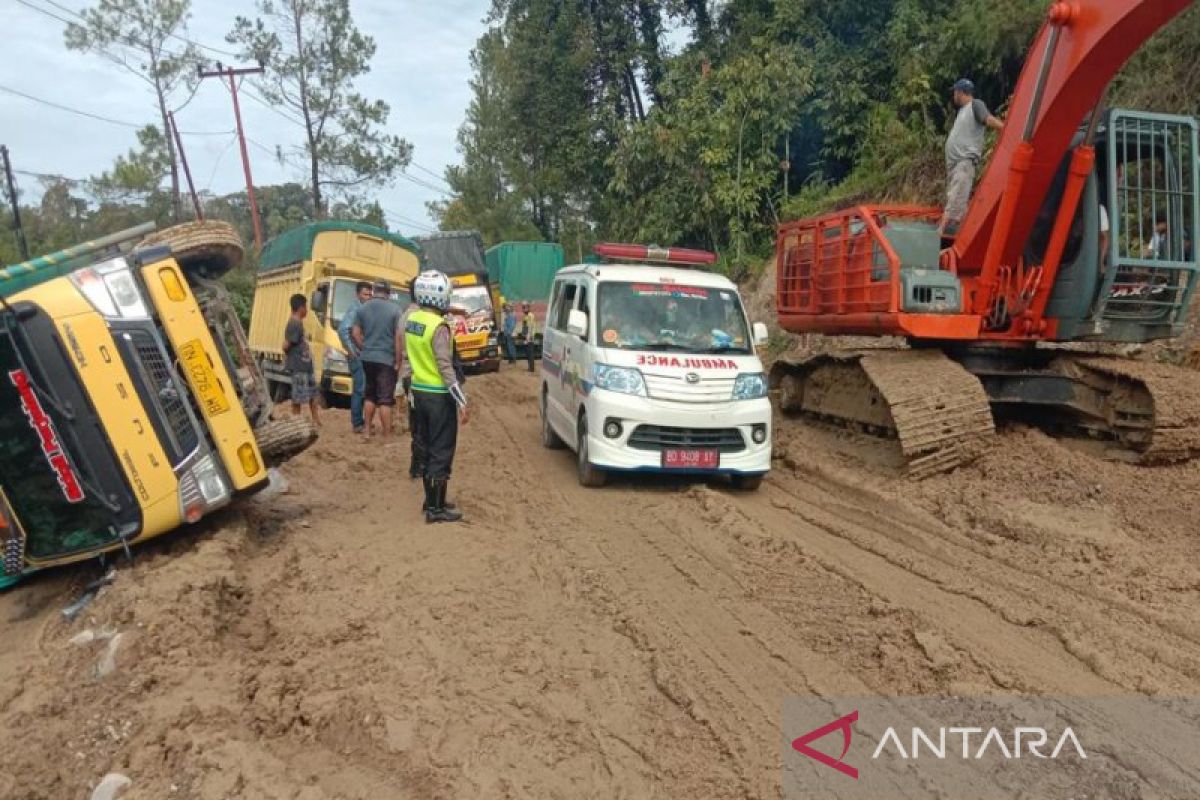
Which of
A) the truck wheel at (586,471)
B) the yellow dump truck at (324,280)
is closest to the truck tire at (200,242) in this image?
the truck wheel at (586,471)

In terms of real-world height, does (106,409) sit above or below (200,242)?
below

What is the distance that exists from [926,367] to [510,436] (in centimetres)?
541

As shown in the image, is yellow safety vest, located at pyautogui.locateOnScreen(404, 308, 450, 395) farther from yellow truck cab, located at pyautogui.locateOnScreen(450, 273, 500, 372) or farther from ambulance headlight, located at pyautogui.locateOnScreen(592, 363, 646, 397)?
yellow truck cab, located at pyautogui.locateOnScreen(450, 273, 500, 372)

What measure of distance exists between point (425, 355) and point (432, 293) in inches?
20.5

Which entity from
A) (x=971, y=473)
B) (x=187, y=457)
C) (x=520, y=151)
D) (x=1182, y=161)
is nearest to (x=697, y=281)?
(x=971, y=473)

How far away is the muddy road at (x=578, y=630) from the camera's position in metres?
3.76

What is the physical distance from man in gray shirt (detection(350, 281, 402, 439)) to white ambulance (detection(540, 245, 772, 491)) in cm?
232

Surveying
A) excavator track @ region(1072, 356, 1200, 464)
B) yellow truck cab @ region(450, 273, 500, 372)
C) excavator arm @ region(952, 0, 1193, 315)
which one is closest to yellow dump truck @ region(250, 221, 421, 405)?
yellow truck cab @ region(450, 273, 500, 372)

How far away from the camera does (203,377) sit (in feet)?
20.8

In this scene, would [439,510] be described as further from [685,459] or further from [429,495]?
[685,459]

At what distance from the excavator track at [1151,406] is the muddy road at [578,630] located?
21 cm

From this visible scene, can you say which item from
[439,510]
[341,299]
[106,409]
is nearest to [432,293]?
[439,510]

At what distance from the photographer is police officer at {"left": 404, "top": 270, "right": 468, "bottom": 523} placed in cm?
724

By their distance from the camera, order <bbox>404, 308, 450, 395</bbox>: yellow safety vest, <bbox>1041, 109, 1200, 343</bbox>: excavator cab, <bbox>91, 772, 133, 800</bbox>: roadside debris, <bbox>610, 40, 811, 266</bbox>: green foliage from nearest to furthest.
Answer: <bbox>91, 772, 133, 800</bbox>: roadside debris → <bbox>404, 308, 450, 395</bbox>: yellow safety vest → <bbox>1041, 109, 1200, 343</bbox>: excavator cab → <bbox>610, 40, 811, 266</bbox>: green foliage
